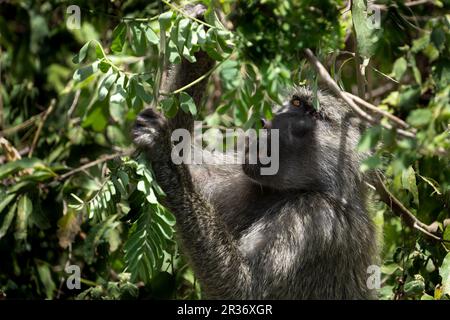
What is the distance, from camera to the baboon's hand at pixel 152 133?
4.26m

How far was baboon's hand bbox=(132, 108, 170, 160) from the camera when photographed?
426 cm

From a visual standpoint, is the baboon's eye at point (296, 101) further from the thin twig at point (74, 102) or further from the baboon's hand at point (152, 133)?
the thin twig at point (74, 102)

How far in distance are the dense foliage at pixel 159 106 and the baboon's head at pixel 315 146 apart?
23 centimetres

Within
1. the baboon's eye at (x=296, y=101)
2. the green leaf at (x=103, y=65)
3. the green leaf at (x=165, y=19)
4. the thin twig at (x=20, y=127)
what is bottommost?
the thin twig at (x=20, y=127)

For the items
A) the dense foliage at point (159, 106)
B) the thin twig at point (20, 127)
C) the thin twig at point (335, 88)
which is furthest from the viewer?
the thin twig at point (20, 127)

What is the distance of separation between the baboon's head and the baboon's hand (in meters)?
0.67

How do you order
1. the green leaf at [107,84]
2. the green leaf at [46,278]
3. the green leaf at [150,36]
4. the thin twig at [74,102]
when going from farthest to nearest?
the thin twig at [74,102]
the green leaf at [46,278]
the green leaf at [150,36]
the green leaf at [107,84]

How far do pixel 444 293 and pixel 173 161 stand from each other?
5.53 feet

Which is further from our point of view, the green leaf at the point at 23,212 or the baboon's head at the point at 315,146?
the green leaf at the point at 23,212

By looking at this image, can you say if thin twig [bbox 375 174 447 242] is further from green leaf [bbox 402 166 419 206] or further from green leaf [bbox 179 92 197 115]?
green leaf [bbox 179 92 197 115]

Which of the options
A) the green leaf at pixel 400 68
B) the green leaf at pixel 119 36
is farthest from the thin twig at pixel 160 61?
the green leaf at pixel 400 68

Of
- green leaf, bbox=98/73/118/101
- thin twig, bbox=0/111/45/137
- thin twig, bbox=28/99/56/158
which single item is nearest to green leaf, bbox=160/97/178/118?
green leaf, bbox=98/73/118/101

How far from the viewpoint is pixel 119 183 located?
4.00 metres
